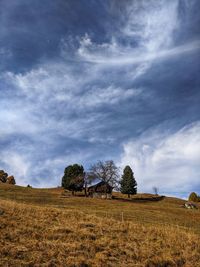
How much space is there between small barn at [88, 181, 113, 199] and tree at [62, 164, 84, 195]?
4.16 metres

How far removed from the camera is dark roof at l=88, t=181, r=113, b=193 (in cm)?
8652

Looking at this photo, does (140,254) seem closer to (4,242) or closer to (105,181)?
(4,242)

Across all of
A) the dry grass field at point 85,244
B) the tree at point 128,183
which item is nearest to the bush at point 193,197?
the tree at point 128,183

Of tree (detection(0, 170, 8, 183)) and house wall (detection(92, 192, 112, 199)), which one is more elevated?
tree (detection(0, 170, 8, 183))

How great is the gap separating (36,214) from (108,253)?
9343mm

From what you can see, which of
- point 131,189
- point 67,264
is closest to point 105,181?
point 131,189

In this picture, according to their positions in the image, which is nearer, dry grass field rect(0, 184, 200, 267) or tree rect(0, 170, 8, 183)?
dry grass field rect(0, 184, 200, 267)

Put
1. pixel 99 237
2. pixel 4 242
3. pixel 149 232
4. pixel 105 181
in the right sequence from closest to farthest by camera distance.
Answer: pixel 4 242, pixel 99 237, pixel 149 232, pixel 105 181

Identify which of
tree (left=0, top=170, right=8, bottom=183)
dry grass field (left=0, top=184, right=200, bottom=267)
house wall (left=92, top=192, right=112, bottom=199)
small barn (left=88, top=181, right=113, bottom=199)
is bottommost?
dry grass field (left=0, top=184, right=200, bottom=267)

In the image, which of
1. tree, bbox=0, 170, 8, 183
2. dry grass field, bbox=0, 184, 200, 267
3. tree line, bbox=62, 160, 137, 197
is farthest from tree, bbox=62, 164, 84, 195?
dry grass field, bbox=0, 184, 200, 267

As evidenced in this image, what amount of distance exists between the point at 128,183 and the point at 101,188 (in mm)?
9118

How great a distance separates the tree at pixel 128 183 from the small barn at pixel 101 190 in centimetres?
572

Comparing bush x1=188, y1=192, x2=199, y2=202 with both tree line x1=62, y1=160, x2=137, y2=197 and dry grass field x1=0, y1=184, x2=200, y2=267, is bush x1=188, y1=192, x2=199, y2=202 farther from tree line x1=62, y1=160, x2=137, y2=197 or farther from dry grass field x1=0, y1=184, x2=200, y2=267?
dry grass field x1=0, y1=184, x2=200, y2=267

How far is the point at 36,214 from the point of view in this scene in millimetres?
21641
